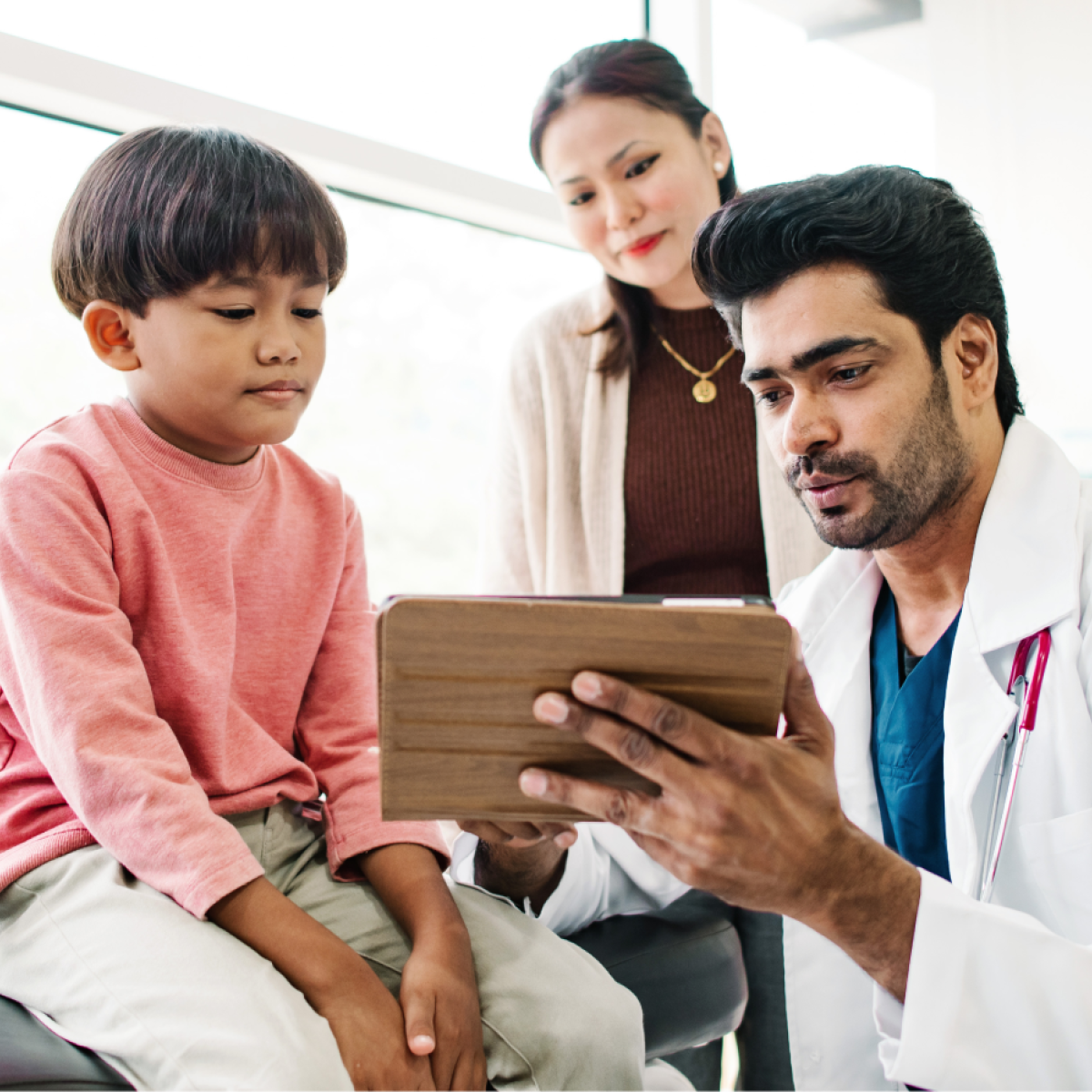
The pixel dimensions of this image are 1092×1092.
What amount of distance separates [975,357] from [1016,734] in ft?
1.50

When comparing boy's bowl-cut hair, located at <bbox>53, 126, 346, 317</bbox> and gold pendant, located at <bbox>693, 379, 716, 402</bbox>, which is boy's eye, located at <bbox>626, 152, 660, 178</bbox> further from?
boy's bowl-cut hair, located at <bbox>53, 126, 346, 317</bbox>

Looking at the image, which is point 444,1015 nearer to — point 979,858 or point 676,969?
point 676,969

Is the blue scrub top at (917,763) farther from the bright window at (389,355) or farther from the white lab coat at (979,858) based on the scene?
the bright window at (389,355)

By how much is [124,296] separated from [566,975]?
0.79 m


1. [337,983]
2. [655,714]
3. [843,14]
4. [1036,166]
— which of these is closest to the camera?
[655,714]

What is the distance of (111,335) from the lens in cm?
107

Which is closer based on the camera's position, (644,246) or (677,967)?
(677,967)

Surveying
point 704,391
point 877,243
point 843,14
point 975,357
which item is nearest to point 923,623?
point 975,357

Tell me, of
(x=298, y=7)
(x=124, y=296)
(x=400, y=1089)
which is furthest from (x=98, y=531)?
(x=298, y=7)

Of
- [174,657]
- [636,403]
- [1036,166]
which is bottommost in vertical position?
[174,657]

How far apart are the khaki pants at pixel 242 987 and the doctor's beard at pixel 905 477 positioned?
567mm

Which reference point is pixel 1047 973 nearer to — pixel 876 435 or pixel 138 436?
pixel 876 435

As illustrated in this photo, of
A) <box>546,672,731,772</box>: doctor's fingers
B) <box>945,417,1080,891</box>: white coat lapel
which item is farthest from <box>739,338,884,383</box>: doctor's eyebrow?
<box>546,672,731,772</box>: doctor's fingers

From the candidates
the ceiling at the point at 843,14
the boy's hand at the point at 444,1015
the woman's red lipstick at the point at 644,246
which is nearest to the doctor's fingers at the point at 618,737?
the boy's hand at the point at 444,1015
